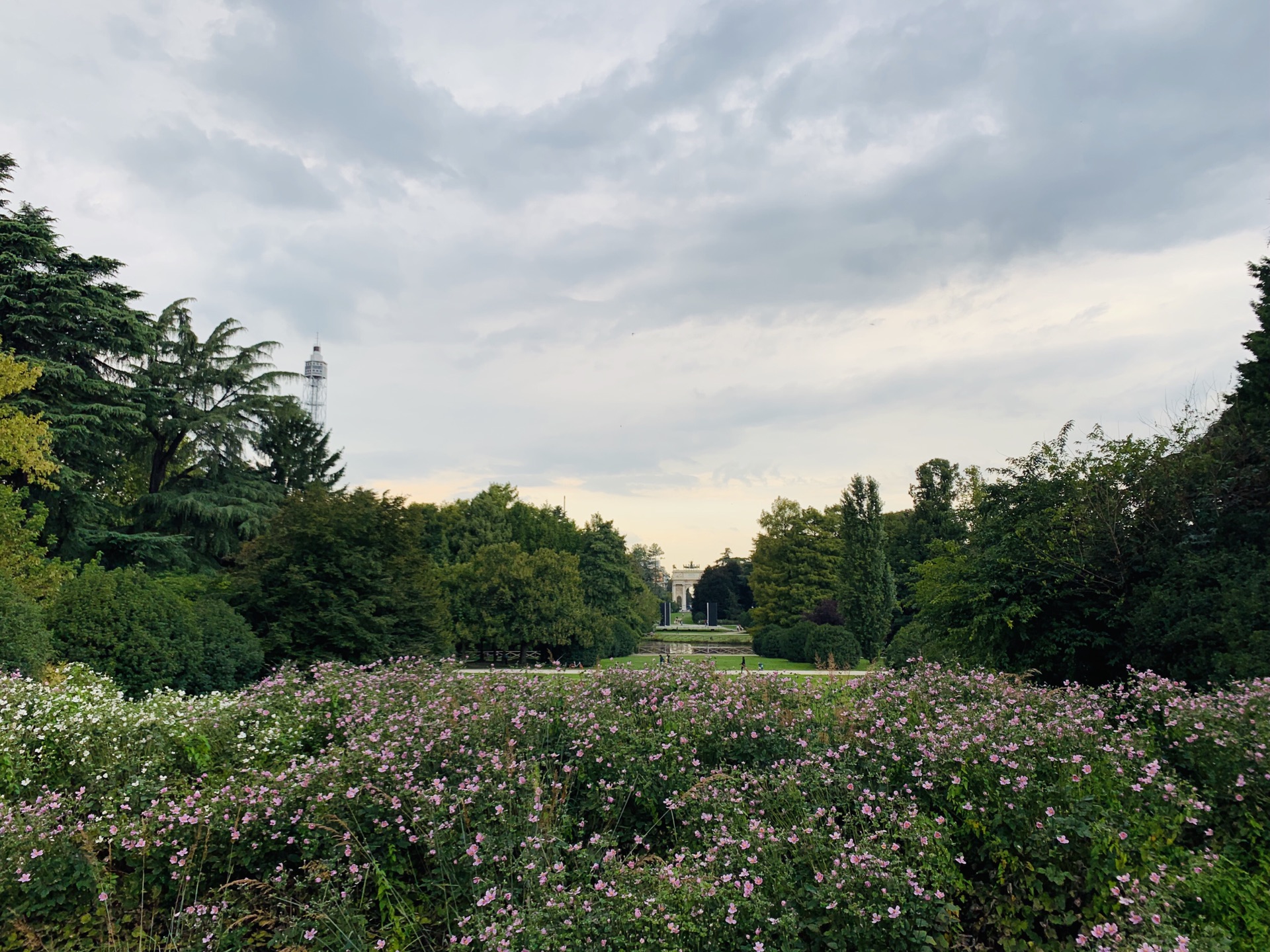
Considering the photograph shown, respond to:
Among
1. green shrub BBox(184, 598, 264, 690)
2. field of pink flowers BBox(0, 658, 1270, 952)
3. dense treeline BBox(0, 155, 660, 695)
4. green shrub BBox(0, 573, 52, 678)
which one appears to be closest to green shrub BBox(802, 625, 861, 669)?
dense treeline BBox(0, 155, 660, 695)

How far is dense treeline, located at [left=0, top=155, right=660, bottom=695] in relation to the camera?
1109 cm

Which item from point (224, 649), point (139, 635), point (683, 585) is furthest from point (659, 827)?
point (683, 585)

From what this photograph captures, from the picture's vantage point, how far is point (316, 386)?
49188 millimetres

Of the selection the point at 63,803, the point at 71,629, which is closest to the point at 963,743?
the point at 63,803

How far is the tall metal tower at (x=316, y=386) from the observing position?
147 ft

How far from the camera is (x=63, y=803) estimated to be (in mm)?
4621

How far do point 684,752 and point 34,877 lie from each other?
356 centimetres

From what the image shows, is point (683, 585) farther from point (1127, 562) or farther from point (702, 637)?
point (1127, 562)

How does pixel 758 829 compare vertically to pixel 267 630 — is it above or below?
below

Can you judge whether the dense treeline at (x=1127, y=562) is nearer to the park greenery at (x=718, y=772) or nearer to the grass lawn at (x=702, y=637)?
the park greenery at (x=718, y=772)

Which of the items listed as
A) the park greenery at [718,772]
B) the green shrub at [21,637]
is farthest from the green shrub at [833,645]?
the green shrub at [21,637]

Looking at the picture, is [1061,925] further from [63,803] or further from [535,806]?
[63,803]

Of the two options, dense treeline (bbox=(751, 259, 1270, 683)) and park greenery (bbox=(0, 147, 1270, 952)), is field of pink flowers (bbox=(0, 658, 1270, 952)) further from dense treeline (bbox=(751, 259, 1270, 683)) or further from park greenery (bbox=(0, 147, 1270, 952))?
dense treeline (bbox=(751, 259, 1270, 683))

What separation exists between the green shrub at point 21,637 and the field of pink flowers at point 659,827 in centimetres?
359
